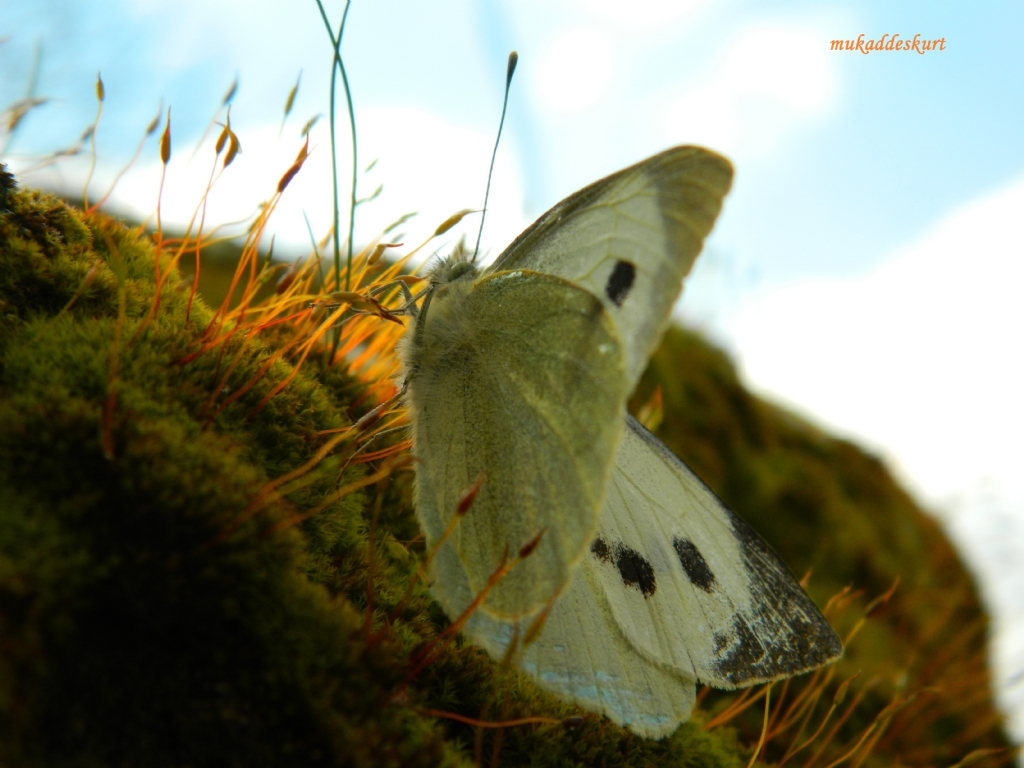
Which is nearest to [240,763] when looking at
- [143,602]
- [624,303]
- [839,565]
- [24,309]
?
[143,602]

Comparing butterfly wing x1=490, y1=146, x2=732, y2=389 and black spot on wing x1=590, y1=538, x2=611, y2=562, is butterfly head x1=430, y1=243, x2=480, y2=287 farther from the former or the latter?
black spot on wing x1=590, y1=538, x2=611, y2=562

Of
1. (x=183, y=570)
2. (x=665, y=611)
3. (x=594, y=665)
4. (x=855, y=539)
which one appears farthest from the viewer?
(x=855, y=539)

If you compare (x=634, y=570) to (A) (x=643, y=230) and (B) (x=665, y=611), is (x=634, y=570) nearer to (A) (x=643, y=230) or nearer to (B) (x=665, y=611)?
(B) (x=665, y=611)

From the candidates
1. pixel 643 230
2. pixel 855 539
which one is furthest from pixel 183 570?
pixel 855 539

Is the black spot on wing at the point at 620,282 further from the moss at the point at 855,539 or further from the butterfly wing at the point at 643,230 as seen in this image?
the moss at the point at 855,539

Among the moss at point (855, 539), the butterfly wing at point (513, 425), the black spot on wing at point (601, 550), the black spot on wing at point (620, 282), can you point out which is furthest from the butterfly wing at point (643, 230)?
the moss at point (855, 539)

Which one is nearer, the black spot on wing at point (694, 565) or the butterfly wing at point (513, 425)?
the butterfly wing at point (513, 425)

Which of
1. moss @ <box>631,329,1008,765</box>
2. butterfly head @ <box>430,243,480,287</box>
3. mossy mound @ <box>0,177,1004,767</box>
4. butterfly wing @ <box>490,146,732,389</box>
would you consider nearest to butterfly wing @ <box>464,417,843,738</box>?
mossy mound @ <box>0,177,1004,767</box>
